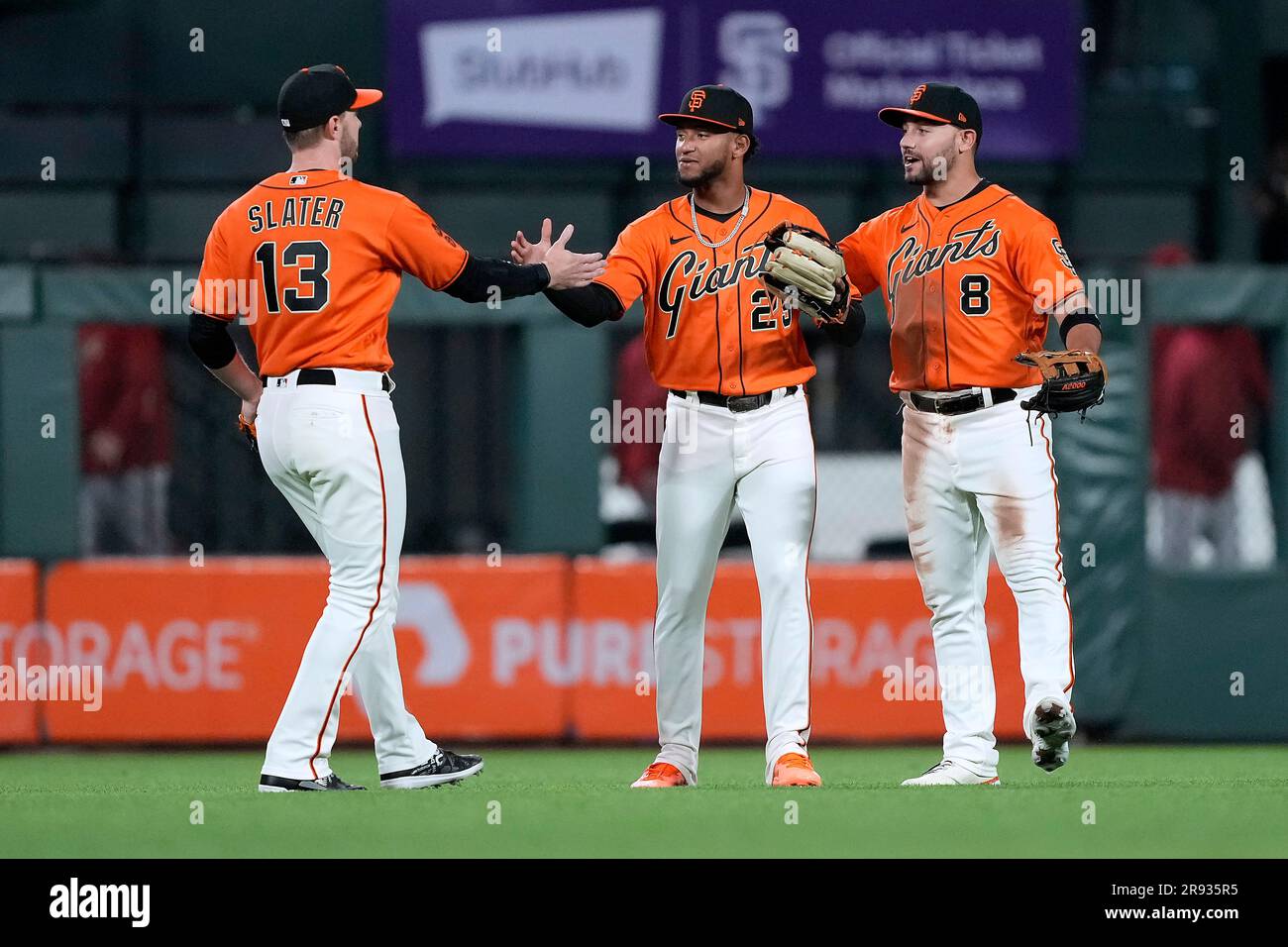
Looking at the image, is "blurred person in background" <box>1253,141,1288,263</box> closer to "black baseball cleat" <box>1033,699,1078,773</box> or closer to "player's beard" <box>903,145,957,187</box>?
"player's beard" <box>903,145,957,187</box>

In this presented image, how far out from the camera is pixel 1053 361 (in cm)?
643

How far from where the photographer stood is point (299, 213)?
629 centimetres

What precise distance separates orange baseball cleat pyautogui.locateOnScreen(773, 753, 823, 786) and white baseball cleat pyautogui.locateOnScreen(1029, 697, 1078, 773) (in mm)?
664

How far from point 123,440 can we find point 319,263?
186 inches

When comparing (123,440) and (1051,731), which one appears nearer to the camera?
(1051,731)

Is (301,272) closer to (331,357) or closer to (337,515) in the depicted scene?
(331,357)

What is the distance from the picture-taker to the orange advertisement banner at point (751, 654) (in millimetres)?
9383

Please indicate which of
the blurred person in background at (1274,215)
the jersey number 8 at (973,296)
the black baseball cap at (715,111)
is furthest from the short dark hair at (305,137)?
the blurred person in background at (1274,215)

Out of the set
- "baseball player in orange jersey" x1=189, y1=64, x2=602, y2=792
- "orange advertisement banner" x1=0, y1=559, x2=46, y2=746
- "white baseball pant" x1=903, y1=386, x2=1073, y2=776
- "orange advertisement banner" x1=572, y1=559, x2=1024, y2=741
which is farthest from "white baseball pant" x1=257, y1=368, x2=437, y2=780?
"orange advertisement banner" x1=0, y1=559, x2=46, y2=746

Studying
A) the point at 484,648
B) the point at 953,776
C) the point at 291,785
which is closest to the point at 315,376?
the point at 291,785

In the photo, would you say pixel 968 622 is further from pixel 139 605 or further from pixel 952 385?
pixel 139 605

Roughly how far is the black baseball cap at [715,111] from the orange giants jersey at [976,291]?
2.23ft

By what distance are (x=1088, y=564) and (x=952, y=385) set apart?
10.0 feet
